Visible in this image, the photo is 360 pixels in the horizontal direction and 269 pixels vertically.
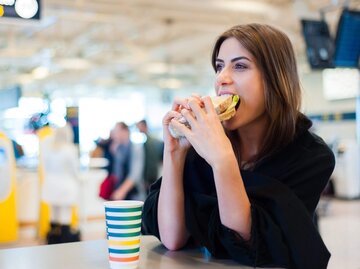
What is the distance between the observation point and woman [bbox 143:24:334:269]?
1.15 metres

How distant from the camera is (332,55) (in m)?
5.64

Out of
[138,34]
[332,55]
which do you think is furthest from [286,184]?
[138,34]

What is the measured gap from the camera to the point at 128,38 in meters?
12.1

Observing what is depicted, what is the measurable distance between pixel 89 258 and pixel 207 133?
0.45 meters

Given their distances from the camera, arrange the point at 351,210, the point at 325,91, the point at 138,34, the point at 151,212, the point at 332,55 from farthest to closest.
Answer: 1. the point at 325,91
2. the point at 138,34
3. the point at 351,210
4. the point at 332,55
5. the point at 151,212

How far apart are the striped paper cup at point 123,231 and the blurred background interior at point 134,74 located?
6.96 feet

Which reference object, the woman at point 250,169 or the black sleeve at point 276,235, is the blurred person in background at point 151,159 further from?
the black sleeve at point 276,235

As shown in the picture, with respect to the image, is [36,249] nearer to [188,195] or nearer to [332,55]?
[188,195]

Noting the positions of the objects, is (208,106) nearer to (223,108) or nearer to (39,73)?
(223,108)

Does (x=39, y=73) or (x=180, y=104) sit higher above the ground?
(x=180, y=104)

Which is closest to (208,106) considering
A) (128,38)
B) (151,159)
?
(151,159)

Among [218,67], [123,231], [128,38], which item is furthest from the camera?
[128,38]

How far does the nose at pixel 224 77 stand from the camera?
1.30 meters

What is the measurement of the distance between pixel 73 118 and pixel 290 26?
4.76 meters
